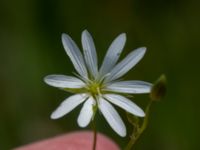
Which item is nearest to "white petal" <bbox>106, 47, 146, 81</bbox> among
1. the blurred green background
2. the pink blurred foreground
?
the pink blurred foreground

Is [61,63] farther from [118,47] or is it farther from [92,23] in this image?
[118,47]

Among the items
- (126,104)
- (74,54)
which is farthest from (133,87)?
(74,54)

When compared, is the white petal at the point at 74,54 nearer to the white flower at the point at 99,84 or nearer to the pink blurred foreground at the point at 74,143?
the white flower at the point at 99,84

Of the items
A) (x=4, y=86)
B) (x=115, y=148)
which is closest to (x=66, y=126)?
(x=4, y=86)

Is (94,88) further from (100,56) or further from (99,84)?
(100,56)

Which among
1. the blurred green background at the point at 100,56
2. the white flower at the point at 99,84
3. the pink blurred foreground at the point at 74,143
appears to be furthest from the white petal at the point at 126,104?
the blurred green background at the point at 100,56

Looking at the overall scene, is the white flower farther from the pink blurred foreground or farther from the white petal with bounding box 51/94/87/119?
the pink blurred foreground
